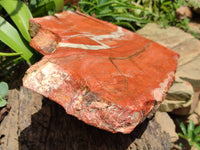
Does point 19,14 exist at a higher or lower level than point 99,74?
higher

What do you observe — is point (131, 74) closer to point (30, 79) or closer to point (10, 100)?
point (30, 79)

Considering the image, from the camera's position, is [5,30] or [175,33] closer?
[5,30]

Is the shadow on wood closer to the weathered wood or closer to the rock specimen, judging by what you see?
the weathered wood

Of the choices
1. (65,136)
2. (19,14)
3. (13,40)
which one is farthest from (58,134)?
(19,14)

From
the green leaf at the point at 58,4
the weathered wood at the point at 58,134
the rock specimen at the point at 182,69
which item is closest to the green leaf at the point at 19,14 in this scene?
the green leaf at the point at 58,4

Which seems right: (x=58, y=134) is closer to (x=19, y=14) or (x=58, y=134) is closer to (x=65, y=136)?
(x=65, y=136)

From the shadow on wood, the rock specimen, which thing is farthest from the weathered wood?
the rock specimen

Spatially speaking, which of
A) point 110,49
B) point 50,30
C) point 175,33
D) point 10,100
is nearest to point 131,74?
point 110,49
